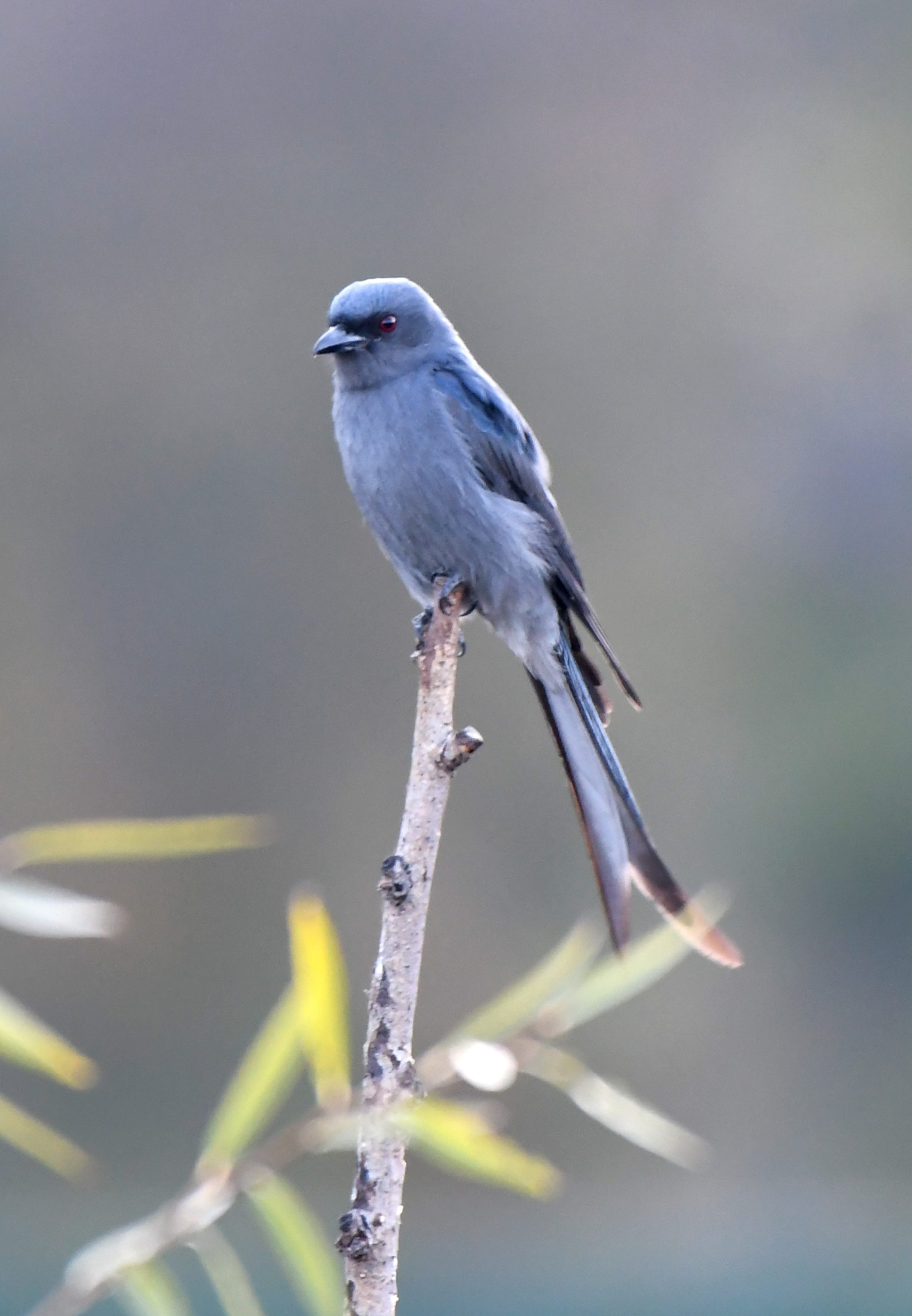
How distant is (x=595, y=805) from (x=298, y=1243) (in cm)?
134

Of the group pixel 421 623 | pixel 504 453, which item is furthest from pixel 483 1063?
pixel 504 453

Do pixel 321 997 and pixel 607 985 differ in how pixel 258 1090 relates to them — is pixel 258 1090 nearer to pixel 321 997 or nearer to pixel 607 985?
pixel 321 997

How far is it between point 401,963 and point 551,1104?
6.83m

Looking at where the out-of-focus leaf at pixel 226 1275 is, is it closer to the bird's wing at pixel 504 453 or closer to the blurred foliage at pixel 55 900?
the blurred foliage at pixel 55 900

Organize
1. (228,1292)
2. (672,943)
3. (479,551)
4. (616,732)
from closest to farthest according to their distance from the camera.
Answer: (228,1292), (672,943), (479,551), (616,732)

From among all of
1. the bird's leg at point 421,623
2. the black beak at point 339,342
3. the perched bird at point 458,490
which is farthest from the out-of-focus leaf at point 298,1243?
the black beak at point 339,342

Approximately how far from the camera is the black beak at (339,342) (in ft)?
9.23

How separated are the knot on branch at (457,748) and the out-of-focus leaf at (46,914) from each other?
0.49 m

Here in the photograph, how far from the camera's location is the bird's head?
2863 mm

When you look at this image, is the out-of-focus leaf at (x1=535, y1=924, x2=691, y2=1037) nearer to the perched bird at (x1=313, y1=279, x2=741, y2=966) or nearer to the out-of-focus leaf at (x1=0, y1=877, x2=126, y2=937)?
the out-of-focus leaf at (x1=0, y1=877, x2=126, y2=937)

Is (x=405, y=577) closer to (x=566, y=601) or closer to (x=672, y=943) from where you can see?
(x=566, y=601)

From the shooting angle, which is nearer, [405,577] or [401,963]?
[401,963]

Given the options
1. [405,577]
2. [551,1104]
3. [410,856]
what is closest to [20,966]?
[551,1104]

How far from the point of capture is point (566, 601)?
9.47ft
